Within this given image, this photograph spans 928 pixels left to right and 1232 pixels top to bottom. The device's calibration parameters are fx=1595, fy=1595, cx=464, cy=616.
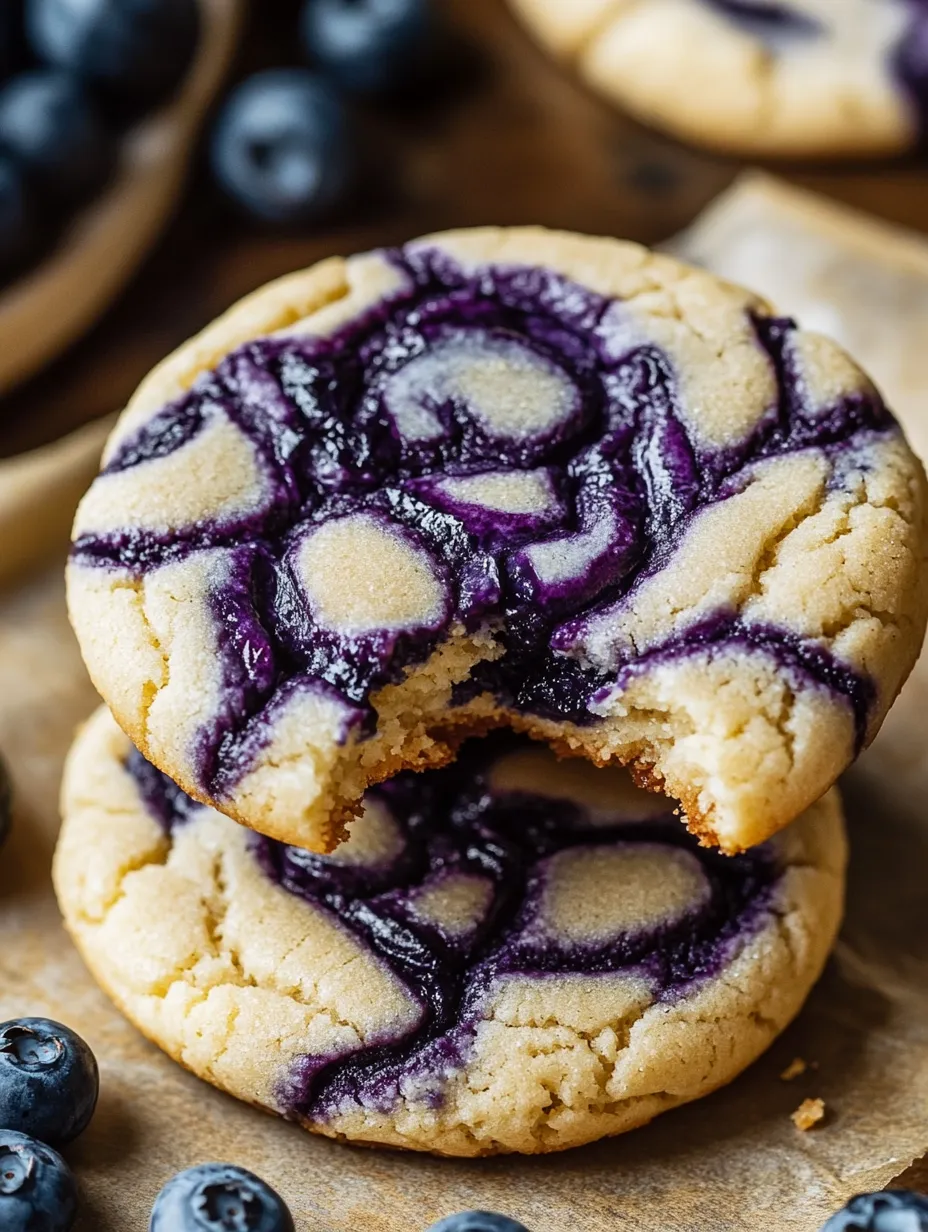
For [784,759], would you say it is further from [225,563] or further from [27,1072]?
[27,1072]

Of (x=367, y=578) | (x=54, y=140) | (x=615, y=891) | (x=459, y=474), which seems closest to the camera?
(x=367, y=578)

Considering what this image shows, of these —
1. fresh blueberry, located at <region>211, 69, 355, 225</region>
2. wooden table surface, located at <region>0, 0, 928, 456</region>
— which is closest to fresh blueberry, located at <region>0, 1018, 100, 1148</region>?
wooden table surface, located at <region>0, 0, 928, 456</region>

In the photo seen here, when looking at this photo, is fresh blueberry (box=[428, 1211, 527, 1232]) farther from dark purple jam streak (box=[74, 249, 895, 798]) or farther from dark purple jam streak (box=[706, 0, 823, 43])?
dark purple jam streak (box=[706, 0, 823, 43])

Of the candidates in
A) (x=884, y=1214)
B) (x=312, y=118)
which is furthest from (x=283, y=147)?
(x=884, y=1214)

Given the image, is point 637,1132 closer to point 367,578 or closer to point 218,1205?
point 218,1205

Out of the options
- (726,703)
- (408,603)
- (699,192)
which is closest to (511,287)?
(408,603)

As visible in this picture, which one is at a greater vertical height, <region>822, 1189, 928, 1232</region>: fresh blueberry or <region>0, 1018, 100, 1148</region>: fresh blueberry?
<region>822, 1189, 928, 1232</region>: fresh blueberry
